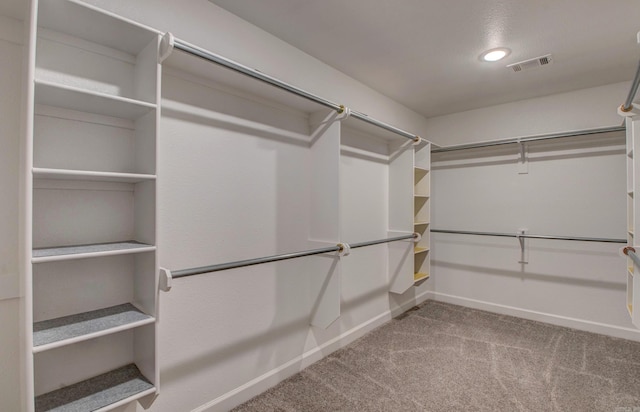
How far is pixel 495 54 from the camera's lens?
2418 millimetres

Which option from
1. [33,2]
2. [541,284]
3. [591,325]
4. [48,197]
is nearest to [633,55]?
[541,284]

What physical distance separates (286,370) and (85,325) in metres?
1.44

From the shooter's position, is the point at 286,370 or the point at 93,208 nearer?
the point at 93,208

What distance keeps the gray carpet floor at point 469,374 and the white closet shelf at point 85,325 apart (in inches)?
41.0

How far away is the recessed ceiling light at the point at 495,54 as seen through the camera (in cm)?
236

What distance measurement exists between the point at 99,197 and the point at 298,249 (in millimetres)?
1324

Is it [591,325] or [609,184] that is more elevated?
[609,184]

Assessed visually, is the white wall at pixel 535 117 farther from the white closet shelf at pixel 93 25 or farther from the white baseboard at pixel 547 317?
the white closet shelf at pixel 93 25

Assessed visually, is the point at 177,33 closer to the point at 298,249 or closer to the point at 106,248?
A: the point at 106,248

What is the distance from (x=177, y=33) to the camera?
5.42ft

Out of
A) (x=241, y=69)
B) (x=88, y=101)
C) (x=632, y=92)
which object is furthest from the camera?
(x=632, y=92)

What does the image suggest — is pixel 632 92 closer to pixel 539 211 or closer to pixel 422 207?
pixel 539 211

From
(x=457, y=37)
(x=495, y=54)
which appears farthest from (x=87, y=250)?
(x=495, y=54)

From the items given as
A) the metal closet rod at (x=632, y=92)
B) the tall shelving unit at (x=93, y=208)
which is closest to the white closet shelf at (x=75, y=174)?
the tall shelving unit at (x=93, y=208)
